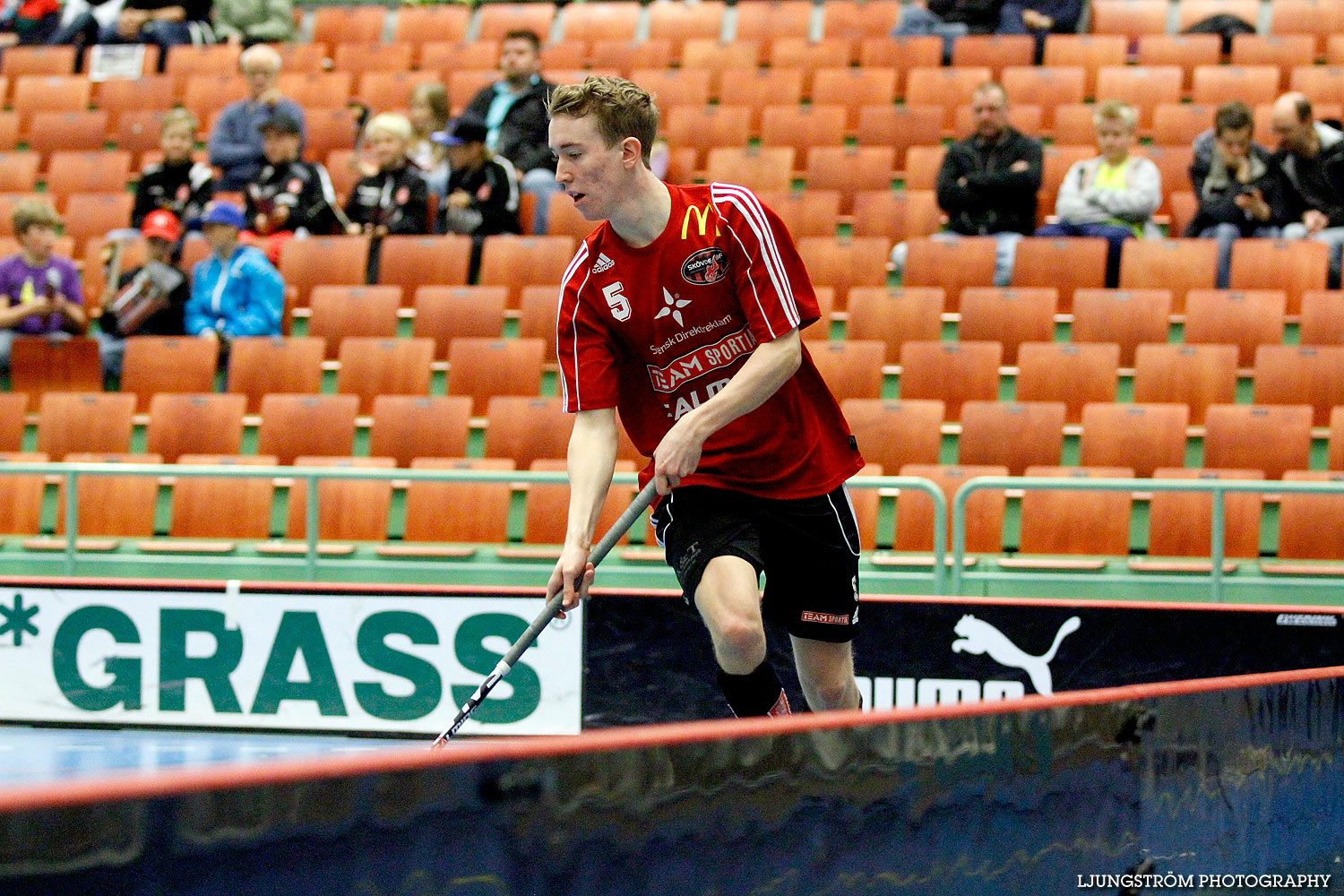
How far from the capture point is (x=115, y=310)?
9.51 metres

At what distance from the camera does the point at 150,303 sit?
31.1ft

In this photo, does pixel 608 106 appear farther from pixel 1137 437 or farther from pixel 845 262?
pixel 845 262

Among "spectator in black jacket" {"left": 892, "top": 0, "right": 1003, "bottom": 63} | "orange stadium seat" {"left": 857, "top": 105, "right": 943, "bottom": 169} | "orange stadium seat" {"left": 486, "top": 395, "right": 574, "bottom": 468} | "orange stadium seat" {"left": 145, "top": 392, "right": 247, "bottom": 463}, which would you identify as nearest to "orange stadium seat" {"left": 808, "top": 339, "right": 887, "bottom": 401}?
"orange stadium seat" {"left": 486, "top": 395, "right": 574, "bottom": 468}

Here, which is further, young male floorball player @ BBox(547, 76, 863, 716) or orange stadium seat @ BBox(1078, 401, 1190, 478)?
orange stadium seat @ BBox(1078, 401, 1190, 478)

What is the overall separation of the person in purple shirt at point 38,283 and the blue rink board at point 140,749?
3126 mm

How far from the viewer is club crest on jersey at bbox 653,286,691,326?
3973mm

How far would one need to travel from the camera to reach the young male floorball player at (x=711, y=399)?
12.5ft

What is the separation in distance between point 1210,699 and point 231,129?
9542 mm

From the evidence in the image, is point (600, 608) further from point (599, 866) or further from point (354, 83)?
point (354, 83)

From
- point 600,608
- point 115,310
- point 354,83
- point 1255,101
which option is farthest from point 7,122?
point 1255,101

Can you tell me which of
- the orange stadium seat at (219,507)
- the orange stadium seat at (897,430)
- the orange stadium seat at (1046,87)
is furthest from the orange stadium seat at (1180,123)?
the orange stadium seat at (219,507)

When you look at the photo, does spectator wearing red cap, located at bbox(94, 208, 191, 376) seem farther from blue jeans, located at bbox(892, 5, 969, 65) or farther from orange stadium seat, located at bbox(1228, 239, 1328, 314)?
orange stadium seat, located at bbox(1228, 239, 1328, 314)

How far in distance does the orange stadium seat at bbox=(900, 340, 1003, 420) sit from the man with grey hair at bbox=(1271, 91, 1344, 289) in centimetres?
219

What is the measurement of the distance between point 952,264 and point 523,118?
3223mm
